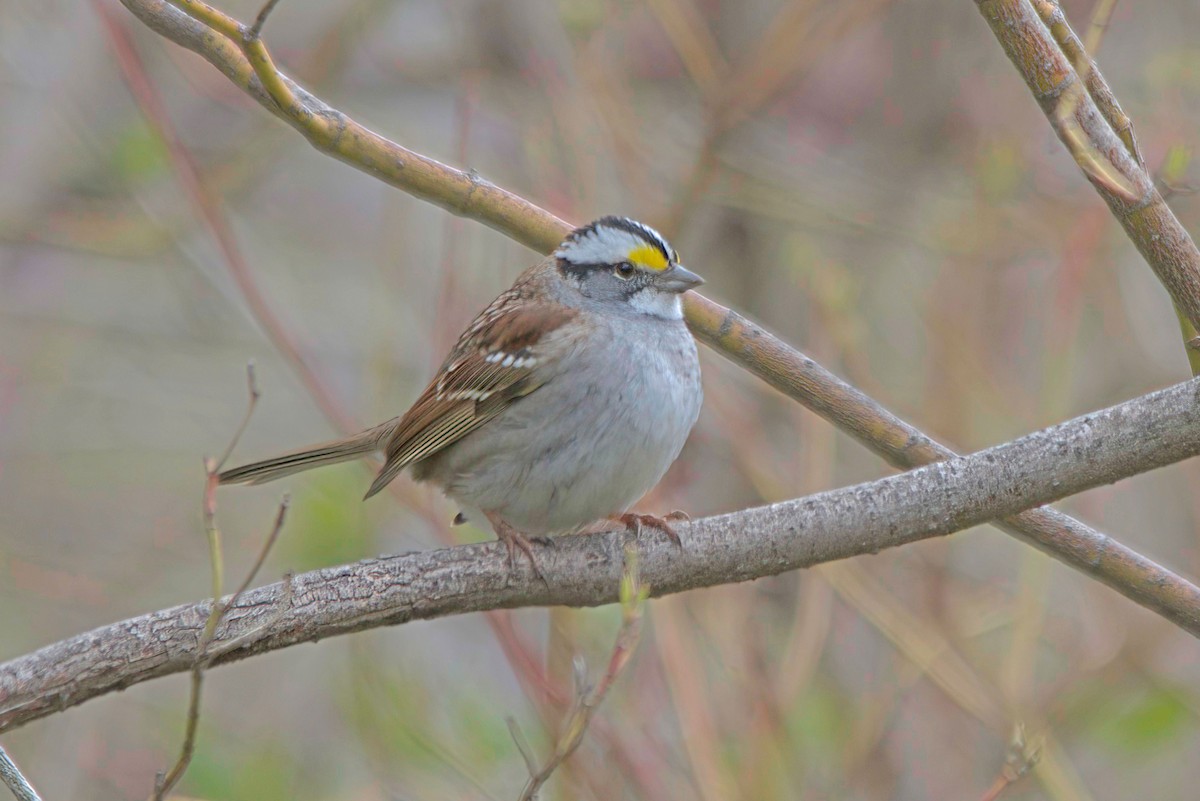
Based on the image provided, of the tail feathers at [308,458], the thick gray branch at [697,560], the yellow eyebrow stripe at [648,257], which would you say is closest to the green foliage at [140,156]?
the tail feathers at [308,458]

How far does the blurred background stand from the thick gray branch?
1.35m

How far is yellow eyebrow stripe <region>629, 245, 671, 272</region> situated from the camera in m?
3.95

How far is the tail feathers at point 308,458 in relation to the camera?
399cm

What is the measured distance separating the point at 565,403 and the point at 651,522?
47cm

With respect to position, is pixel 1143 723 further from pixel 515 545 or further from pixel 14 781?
pixel 14 781

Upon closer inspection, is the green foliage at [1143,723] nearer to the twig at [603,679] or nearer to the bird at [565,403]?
the bird at [565,403]

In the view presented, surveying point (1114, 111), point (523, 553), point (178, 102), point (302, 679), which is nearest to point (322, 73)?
point (178, 102)

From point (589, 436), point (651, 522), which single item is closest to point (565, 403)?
point (589, 436)

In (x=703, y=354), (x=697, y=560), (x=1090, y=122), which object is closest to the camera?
(x=1090, y=122)

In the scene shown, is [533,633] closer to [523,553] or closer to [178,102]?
[523,553]

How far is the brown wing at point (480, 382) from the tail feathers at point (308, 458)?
13 cm

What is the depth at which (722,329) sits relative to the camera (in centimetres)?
342

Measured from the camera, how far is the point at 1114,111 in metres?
2.81

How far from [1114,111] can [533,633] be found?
11.8 ft
